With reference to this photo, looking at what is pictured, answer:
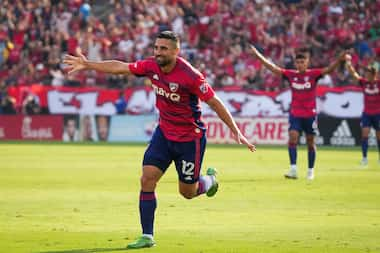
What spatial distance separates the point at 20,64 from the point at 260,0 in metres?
10.9

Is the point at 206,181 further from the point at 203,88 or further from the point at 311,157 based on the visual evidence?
the point at 311,157

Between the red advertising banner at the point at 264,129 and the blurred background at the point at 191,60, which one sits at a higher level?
the blurred background at the point at 191,60

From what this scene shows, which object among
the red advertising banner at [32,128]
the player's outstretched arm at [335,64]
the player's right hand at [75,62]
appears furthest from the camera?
the red advertising banner at [32,128]

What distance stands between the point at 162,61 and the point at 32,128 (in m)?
28.7

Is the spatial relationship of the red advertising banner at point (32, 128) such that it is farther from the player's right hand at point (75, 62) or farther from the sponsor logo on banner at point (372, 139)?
the player's right hand at point (75, 62)

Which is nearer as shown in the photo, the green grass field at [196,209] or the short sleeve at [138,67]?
the short sleeve at [138,67]

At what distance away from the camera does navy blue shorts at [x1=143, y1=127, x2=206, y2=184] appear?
1238 cm

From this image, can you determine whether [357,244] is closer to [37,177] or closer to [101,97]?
[37,177]

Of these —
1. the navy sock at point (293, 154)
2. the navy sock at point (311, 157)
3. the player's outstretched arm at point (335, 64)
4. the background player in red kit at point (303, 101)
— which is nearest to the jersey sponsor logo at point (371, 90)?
the background player in red kit at point (303, 101)

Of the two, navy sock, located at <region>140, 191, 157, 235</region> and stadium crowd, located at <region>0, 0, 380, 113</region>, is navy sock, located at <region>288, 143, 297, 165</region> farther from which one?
stadium crowd, located at <region>0, 0, 380, 113</region>

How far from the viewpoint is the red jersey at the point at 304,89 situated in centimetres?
2331

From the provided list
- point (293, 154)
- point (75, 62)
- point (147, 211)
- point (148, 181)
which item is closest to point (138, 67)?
point (75, 62)

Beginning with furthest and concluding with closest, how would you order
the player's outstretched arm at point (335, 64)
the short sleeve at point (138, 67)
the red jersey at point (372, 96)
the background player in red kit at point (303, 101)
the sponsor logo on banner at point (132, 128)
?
the sponsor logo on banner at point (132, 128), the red jersey at point (372, 96), the background player in red kit at point (303, 101), the player's outstretched arm at point (335, 64), the short sleeve at point (138, 67)

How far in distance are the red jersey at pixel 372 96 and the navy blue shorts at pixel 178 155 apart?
16.0 m
